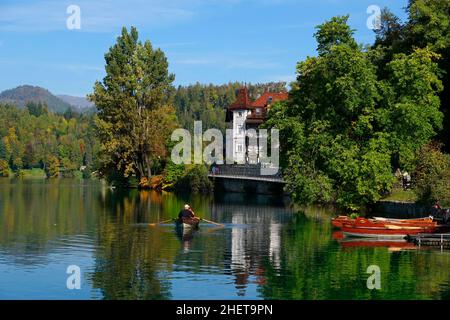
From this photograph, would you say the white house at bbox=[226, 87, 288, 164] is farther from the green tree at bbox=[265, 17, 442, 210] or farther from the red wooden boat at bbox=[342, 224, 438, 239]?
the red wooden boat at bbox=[342, 224, 438, 239]

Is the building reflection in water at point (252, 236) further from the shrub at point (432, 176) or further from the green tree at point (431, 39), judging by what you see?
the green tree at point (431, 39)

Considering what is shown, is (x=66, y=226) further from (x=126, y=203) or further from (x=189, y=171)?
(x=189, y=171)

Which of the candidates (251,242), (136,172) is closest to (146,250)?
(251,242)

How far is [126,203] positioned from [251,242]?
3639 centimetres

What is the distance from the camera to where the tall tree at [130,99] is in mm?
104125

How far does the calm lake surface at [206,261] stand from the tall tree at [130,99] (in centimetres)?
4540

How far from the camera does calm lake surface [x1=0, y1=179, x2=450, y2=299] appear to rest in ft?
96.0

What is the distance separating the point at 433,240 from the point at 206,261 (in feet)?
46.7

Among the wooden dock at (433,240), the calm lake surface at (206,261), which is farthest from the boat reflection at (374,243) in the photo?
the wooden dock at (433,240)

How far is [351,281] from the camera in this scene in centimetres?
3164

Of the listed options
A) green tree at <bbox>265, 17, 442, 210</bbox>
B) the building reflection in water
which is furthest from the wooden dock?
green tree at <bbox>265, 17, 442, 210</bbox>

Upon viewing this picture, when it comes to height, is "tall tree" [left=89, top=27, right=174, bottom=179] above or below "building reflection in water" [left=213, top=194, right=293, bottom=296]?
above

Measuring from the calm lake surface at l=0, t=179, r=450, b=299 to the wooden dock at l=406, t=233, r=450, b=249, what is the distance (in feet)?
6.00

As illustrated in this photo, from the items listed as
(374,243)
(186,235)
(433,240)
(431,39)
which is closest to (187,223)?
(186,235)
